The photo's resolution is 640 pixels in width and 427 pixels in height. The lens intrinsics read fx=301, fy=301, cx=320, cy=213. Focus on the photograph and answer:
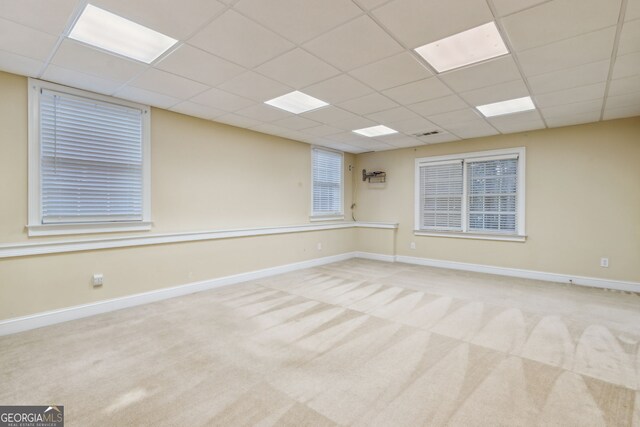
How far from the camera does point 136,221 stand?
3.71 m

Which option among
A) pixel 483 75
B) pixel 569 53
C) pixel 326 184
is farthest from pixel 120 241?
pixel 569 53

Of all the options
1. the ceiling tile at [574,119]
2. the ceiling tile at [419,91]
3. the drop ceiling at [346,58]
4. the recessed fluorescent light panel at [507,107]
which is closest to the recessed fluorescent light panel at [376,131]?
the drop ceiling at [346,58]

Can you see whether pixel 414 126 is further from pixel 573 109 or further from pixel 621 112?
pixel 621 112

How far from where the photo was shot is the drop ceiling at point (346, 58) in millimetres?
1971

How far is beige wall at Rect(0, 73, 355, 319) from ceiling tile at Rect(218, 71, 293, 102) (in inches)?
50.1

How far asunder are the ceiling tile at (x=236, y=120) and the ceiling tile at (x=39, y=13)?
2109 millimetres

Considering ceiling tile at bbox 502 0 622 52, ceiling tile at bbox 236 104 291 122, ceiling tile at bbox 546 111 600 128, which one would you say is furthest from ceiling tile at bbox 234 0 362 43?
ceiling tile at bbox 546 111 600 128

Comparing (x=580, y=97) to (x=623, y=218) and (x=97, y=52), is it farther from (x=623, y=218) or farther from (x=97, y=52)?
(x=97, y=52)

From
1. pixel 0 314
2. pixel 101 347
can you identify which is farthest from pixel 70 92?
pixel 101 347

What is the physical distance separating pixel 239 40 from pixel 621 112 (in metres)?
4.93

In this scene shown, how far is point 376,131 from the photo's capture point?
513 cm

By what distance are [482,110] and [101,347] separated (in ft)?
16.4

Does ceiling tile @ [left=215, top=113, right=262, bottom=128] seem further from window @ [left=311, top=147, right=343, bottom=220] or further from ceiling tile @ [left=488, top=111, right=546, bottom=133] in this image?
ceiling tile @ [left=488, top=111, right=546, bottom=133]

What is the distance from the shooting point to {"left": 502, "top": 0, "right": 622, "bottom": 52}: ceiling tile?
1907 mm
